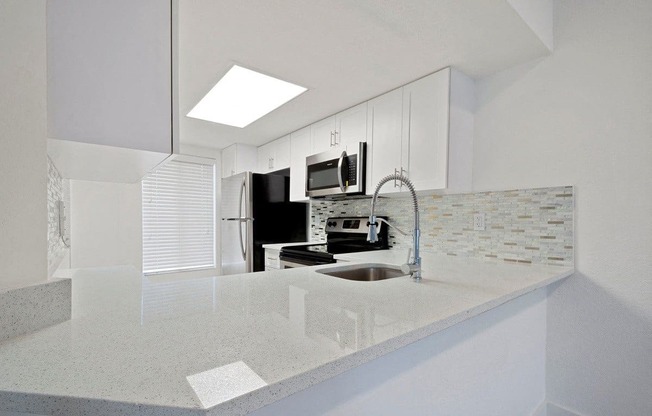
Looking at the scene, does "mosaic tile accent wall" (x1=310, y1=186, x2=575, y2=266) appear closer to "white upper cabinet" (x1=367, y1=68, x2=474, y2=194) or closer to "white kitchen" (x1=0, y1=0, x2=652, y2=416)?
"white kitchen" (x1=0, y1=0, x2=652, y2=416)

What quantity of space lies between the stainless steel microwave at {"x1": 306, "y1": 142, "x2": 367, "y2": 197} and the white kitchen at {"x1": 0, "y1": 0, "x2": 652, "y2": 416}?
0.03 m

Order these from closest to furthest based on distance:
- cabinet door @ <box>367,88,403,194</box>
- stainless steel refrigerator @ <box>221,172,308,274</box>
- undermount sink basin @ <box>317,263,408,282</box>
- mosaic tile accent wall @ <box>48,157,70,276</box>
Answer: mosaic tile accent wall @ <box>48,157,70,276</box> < undermount sink basin @ <box>317,263,408,282</box> < cabinet door @ <box>367,88,403,194</box> < stainless steel refrigerator @ <box>221,172,308,274</box>

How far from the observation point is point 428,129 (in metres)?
1.96

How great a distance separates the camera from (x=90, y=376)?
49 cm

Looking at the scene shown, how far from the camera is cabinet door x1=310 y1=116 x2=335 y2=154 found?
2768mm

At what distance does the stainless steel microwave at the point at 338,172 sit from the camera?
2.42m

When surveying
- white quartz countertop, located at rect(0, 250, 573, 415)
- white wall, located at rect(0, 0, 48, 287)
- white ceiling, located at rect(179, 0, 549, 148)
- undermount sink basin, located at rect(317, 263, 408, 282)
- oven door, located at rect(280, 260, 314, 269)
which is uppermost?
white ceiling, located at rect(179, 0, 549, 148)

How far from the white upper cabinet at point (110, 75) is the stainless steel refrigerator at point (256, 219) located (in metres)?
2.31

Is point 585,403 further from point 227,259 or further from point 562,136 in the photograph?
point 227,259

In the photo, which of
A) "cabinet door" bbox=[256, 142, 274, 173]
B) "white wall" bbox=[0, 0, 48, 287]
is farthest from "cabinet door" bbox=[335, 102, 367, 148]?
"white wall" bbox=[0, 0, 48, 287]

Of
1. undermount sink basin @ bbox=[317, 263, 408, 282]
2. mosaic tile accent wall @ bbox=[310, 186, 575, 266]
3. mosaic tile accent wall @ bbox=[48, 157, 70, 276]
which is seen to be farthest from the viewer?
undermount sink basin @ bbox=[317, 263, 408, 282]

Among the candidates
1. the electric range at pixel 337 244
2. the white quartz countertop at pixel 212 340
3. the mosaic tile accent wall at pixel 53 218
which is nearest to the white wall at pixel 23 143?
the white quartz countertop at pixel 212 340

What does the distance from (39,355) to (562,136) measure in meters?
2.23

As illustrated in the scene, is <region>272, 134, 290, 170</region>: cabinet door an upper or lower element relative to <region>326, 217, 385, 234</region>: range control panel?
upper
